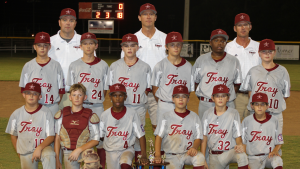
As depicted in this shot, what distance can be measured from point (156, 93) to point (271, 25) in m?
37.2

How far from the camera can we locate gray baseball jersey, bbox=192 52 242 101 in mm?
5438

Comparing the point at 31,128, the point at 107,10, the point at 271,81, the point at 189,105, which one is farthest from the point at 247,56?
the point at 107,10

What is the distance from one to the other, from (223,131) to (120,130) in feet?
4.55

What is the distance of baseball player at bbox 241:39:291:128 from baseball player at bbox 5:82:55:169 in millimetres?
2993

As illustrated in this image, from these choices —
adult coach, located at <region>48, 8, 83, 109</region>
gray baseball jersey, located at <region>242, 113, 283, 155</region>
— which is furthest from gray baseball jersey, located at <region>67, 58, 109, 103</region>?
gray baseball jersey, located at <region>242, 113, 283, 155</region>

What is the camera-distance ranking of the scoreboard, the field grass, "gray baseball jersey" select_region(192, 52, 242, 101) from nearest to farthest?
"gray baseball jersey" select_region(192, 52, 242, 101)
the field grass
the scoreboard

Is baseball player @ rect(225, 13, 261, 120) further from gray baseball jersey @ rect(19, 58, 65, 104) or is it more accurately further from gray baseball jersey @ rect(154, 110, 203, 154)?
gray baseball jersey @ rect(19, 58, 65, 104)

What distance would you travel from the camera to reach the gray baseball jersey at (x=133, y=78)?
5.49m

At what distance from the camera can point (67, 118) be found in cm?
485

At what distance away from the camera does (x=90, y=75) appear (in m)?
5.53

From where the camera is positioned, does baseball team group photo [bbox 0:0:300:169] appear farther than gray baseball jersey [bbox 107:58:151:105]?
No

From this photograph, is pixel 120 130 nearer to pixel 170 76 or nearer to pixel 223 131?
pixel 170 76

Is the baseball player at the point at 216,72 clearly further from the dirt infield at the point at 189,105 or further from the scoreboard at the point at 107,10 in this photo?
the scoreboard at the point at 107,10

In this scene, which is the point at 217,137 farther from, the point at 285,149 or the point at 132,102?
the point at 285,149
